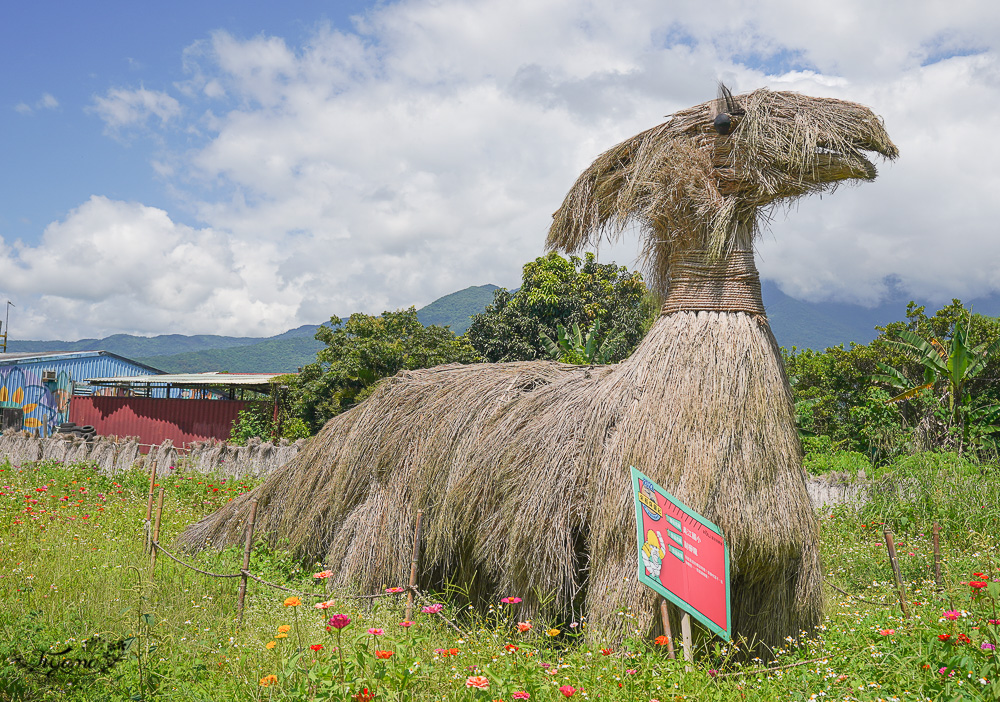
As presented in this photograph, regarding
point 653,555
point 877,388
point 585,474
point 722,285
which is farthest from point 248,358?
point 653,555

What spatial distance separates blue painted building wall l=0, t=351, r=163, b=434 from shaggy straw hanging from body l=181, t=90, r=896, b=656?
29.2 metres

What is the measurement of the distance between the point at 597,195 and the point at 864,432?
15.2 m

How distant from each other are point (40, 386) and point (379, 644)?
3174 cm

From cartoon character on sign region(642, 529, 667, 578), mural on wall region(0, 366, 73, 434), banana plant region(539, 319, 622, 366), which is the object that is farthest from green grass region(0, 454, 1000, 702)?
mural on wall region(0, 366, 73, 434)

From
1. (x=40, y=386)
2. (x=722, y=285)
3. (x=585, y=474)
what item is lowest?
(x=40, y=386)

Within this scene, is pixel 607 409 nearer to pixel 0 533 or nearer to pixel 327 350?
pixel 0 533

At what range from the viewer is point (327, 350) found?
21.0 meters

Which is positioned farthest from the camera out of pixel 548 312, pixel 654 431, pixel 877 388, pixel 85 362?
pixel 85 362

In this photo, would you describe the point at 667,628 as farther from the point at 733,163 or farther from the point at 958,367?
the point at 958,367

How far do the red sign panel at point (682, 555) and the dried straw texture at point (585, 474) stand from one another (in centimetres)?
14

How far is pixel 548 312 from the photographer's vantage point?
80.4ft

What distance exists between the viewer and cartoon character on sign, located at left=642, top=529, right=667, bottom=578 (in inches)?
134

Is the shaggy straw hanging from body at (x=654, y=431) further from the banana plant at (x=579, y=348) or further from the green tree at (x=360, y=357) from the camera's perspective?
the green tree at (x=360, y=357)

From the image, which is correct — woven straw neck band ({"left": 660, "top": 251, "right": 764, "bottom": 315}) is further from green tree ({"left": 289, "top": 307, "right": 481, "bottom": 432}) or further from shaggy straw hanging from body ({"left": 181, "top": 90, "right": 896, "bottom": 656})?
green tree ({"left": 289, "top": 307, "right": 481, "bottom": 432})
